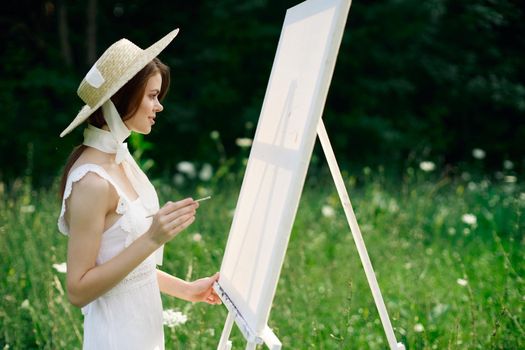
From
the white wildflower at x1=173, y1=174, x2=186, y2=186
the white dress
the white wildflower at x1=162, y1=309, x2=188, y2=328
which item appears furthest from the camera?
the white wildflower at x1=173, y1=174, x2=186, y2=186

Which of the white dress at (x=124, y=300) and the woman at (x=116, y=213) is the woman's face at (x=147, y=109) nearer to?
the woman at (x=116, y=213)

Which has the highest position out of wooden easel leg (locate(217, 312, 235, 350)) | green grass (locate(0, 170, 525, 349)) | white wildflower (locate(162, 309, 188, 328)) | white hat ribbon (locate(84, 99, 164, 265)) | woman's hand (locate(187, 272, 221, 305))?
white hat ribbon (locate(84, 99, 164, 265))

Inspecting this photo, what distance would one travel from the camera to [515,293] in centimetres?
272

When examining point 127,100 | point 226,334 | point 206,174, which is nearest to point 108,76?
point 127,100

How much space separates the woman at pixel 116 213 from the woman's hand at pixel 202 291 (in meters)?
0.17

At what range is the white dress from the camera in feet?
5.17

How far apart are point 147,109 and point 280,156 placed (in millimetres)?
361

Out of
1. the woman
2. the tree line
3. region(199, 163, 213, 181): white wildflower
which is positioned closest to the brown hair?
the woman

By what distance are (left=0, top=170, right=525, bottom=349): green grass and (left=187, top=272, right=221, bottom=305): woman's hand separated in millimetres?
197

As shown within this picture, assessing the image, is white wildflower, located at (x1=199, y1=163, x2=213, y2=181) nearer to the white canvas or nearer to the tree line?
the tree line

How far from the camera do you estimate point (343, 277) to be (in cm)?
319

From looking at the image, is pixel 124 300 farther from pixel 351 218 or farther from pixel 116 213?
pixel 351 218

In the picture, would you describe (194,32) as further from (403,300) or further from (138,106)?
(138,106)

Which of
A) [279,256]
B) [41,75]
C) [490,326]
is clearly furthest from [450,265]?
Answer: [41,75]
